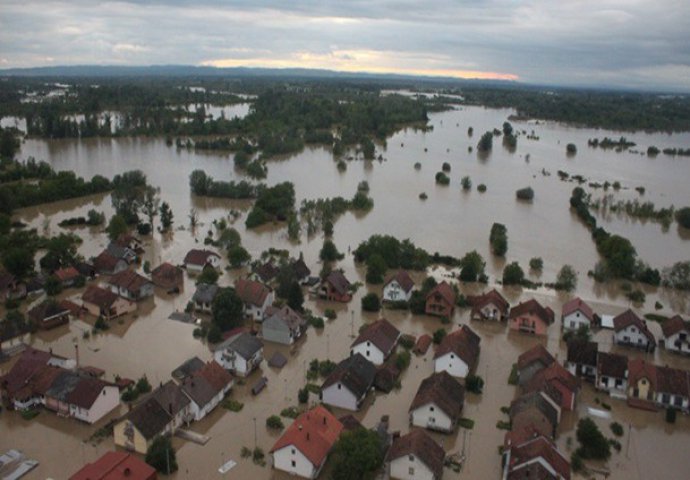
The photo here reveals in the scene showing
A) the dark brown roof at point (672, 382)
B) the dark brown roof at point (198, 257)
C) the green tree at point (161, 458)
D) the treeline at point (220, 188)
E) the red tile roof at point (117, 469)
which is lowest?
the green tree at point (161, 458)

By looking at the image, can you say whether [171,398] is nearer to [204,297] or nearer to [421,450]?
[421,450]

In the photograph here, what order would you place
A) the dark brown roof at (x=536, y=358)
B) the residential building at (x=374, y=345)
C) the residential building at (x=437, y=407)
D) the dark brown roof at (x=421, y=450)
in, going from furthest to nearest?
the residential building at (x=374, y=345) → the dark brown roof at (x=536, y=358) → the residential building at (x=437, y=407) → the dark brown roof at (x=421, y=450)

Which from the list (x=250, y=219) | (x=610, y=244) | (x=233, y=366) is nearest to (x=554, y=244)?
(x=610, y=244)

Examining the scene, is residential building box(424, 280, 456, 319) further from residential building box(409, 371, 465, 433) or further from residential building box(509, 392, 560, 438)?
residential building box(509, 392, 560, 438)

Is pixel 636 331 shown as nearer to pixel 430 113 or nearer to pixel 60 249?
pixel 60 249

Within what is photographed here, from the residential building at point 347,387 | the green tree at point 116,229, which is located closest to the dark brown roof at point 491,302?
the residential building at point 347,387

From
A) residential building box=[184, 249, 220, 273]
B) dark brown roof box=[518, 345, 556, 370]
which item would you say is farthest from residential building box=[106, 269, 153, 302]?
dark brown roof box=[518, 345, 556, 370]

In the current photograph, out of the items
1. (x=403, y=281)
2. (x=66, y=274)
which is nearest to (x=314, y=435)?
(x=403, y=281)

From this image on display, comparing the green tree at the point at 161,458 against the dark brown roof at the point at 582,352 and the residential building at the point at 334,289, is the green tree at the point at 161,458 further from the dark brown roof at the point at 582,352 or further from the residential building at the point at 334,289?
the dark brown roof at the point at 582,352
